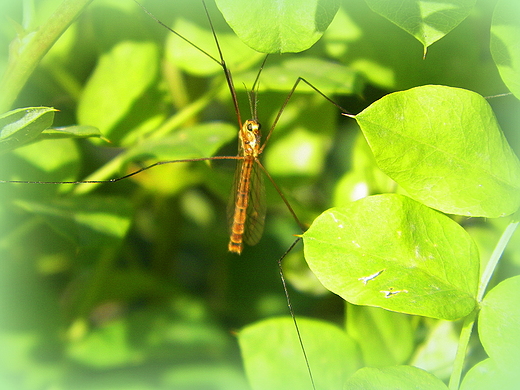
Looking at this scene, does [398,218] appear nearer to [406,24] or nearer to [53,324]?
[406,24]

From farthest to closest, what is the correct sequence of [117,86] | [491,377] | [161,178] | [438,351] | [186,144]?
[161,178], [117,86], [186,144], [438,351], [491,377]

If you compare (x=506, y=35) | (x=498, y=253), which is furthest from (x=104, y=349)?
(x=506, y=35)

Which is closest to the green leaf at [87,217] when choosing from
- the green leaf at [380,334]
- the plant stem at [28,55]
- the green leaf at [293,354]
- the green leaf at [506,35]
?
the plant stem at [28,55]

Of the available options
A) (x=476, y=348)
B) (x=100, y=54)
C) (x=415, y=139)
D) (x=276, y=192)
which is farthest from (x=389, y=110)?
(x=100, y=54)

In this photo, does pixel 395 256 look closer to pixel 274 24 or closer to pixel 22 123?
pixel 274 24

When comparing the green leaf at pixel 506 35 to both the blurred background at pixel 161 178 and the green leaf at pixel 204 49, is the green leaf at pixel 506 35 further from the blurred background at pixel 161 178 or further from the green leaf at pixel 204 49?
the green leaf at pixel 204 49

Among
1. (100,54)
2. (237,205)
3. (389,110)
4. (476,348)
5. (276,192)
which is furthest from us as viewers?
(237,205)
